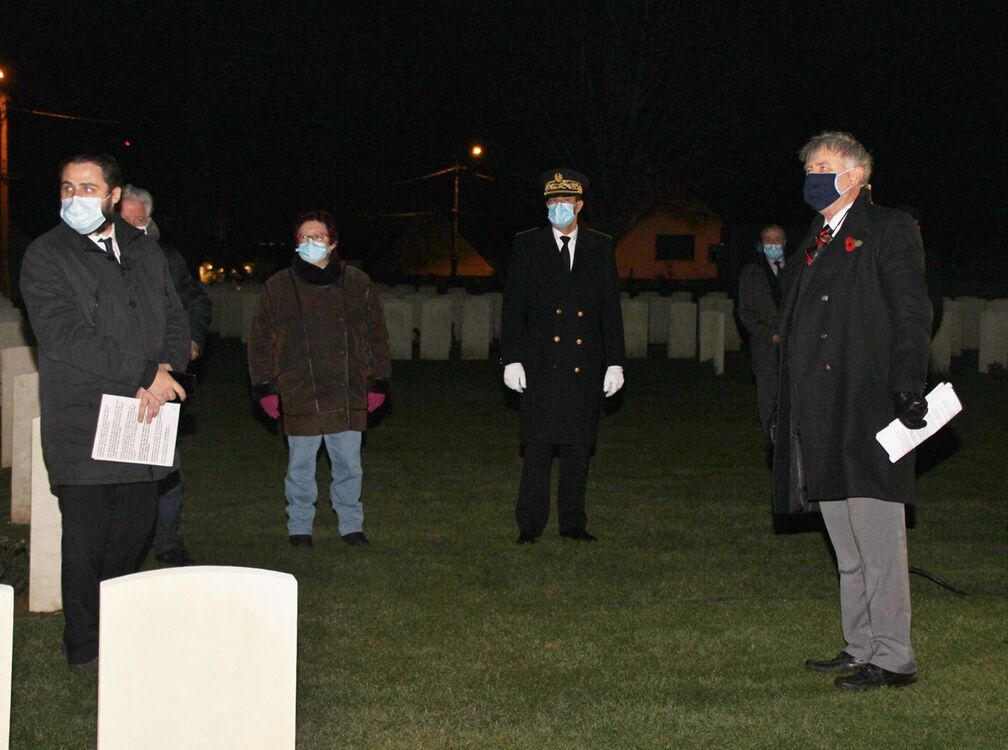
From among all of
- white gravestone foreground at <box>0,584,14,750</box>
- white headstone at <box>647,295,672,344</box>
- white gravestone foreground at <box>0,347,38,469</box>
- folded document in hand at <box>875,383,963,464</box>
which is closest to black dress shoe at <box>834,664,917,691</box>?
folded document in hand at <box>875,383,963,464</box>

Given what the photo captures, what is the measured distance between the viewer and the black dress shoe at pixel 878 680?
5.95m

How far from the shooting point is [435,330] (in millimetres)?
23031

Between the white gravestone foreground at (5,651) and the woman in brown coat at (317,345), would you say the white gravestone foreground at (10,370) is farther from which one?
the white gravestone foreground at (5,651)

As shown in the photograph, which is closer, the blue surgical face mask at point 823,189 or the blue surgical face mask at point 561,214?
the blue surgical face mask at point 823,189

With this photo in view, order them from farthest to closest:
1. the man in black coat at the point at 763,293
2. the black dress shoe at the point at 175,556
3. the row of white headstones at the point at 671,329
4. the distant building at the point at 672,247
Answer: the distant building at the point at 672,247, the row of white headstones at the point at 671,329, the man in black coat at the point at 763,293, the black dress shoe at the point at 175,556

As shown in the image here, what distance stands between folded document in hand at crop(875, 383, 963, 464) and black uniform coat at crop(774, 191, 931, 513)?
0.08 metres

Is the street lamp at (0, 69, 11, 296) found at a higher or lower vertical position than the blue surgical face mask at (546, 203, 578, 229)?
higher

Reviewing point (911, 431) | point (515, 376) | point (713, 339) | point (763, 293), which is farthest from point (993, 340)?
point (911, 431)

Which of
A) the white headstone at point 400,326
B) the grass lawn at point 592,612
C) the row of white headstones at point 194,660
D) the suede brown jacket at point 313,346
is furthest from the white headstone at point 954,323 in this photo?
the row of white headstones at point 194,660

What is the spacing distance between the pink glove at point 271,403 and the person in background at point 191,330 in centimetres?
51

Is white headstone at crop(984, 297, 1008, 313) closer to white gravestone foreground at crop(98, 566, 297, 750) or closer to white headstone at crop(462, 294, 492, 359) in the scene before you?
white headstone at crop(462, 294, 492, 359)

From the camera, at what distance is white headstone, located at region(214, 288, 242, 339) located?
2719cm

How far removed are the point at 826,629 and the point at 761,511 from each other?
3.26 m

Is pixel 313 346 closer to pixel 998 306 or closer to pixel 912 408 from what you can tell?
pixel 912 408
